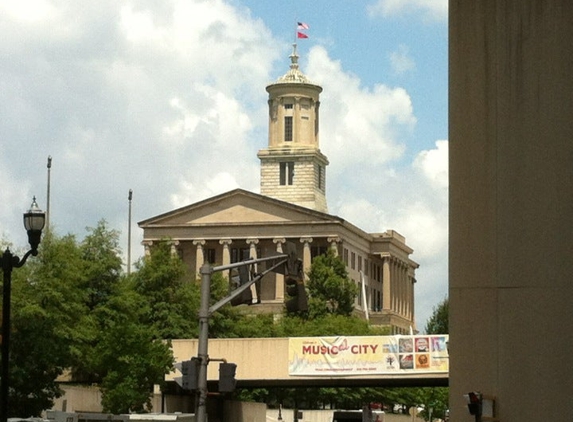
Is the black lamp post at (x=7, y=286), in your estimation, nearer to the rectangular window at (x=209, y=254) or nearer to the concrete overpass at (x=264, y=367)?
the concrete overpass at (x=264, y=367)

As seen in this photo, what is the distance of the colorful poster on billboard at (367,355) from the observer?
260 feet

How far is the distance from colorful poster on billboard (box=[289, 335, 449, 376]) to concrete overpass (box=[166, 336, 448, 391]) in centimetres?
22

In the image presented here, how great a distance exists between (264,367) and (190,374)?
50184 mm

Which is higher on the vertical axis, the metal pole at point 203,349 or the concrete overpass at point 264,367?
the concrete overpass at point 264,367

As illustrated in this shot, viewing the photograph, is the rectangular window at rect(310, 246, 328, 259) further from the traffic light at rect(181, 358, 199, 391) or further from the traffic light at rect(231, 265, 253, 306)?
the traffic light at rect(181, 358, 199, 391)

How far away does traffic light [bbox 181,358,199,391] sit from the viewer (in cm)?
2853

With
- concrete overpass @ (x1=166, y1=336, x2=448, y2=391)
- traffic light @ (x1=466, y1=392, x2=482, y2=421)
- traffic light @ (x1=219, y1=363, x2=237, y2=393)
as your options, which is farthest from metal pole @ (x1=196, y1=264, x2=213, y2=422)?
concrete overpass @ (x1=166, y1=336, x2=448, y2=391)

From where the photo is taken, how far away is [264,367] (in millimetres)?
78625

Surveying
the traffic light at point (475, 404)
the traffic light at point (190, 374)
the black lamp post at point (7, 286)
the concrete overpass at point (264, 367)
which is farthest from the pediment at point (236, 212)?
the traffic light at point (475, 404)

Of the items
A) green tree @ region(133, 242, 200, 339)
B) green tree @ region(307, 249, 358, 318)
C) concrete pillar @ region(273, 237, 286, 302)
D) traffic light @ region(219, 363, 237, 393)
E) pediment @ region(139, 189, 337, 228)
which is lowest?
traffic light @ region(219, 363, 237, 393)

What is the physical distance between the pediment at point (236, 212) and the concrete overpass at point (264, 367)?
97.2m

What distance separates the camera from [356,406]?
11738 centimetres

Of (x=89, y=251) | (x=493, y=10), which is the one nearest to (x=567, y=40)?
Answer: (x=493, y=10)

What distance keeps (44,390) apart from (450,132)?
4345 cm
